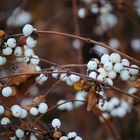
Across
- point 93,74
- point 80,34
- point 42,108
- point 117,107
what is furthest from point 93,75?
point 80,34

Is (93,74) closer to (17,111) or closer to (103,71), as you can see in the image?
(103,71)

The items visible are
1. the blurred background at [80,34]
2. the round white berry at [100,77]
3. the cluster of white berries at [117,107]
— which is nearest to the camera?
the round white berry at [100,77]

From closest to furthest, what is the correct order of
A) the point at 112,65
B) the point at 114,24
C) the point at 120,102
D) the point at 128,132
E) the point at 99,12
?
the point at 112,65 < the point at 120,102 < the point at 99,12 < the point at 128,132 < the point at 114,24

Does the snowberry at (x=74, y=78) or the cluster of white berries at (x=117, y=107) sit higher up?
the snowberry at (x=74, y=78)

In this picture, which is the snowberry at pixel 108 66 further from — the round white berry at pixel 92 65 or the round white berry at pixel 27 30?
the round white berry at pixel 27 30

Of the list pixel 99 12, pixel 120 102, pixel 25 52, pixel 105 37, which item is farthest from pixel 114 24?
pixel 25 52

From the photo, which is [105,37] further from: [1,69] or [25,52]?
[25,52]

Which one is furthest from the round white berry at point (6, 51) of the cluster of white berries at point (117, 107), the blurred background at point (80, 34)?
the blurred background at point (80, 34)
